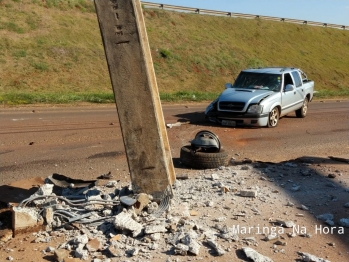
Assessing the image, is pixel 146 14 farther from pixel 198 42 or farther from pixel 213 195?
pixel 213 195

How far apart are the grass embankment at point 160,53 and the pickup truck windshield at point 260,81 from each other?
789 centimetres

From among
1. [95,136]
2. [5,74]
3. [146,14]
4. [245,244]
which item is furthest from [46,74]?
[245,244]

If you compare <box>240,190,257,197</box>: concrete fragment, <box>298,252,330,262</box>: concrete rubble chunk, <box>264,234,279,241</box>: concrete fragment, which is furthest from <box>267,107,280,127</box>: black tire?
<box>298,252,330,262</box>: concrete rubble chunk

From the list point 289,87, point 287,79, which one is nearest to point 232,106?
point 289,87

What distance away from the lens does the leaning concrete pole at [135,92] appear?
218 inches

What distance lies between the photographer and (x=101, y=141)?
11.2 m

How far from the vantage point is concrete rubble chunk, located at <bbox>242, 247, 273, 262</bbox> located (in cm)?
449

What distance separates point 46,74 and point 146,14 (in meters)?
18.2

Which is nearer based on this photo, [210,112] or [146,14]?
[210,112]

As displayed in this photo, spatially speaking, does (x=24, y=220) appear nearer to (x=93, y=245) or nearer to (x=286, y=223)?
(x=93, y=245)

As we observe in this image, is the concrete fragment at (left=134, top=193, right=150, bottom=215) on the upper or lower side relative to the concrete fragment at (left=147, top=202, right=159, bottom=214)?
upper

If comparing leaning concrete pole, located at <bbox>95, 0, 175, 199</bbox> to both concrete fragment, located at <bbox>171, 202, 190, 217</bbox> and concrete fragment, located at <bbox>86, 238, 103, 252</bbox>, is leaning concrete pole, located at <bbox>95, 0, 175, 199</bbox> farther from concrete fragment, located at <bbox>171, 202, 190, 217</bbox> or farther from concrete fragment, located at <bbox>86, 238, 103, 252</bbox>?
concrete fragment, located at <bbox>86, 238, 103, 252</bbox>

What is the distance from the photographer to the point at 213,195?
20.2 feet

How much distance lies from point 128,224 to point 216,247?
0.98 meters
